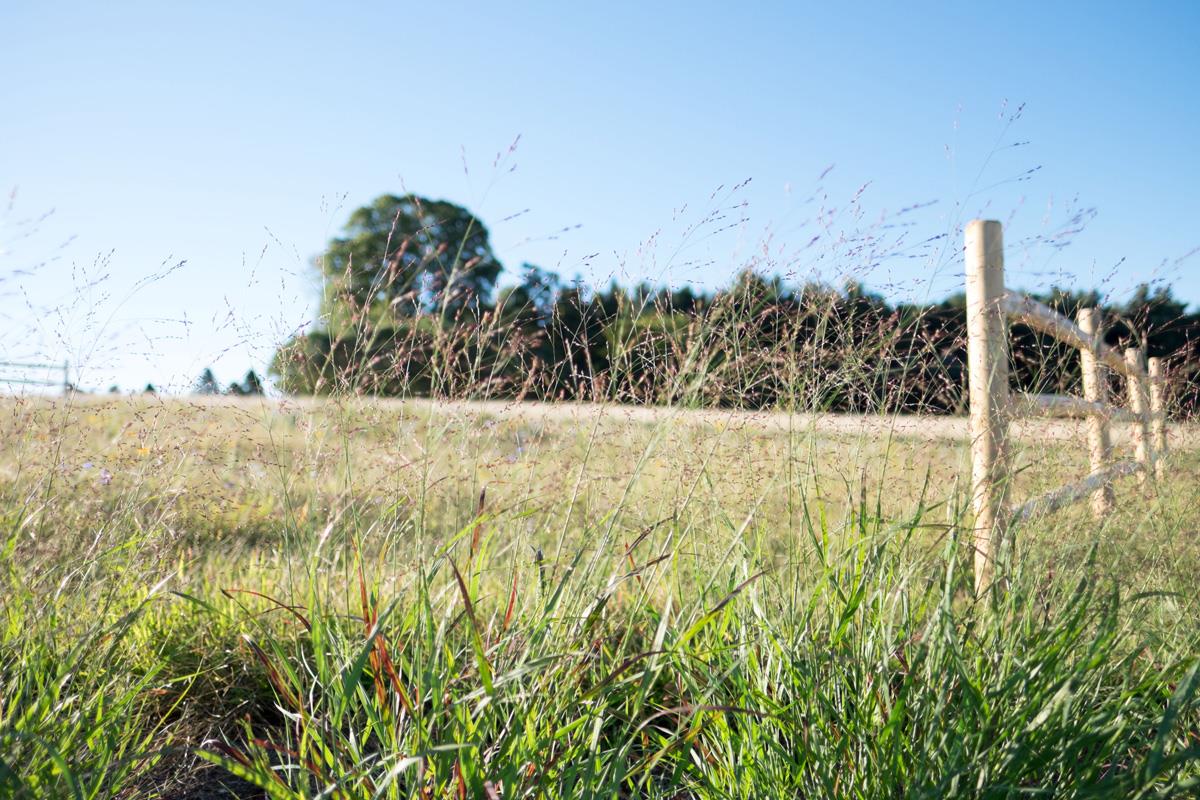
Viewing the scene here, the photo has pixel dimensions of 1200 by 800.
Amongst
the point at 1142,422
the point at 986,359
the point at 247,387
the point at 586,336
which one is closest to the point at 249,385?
the point at 247,387

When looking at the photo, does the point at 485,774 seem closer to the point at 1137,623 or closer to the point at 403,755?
the point at 403,755

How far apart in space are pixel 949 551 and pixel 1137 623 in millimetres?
759

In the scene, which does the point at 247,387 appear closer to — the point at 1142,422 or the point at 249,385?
the point at 249,385

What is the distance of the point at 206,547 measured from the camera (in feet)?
11.3

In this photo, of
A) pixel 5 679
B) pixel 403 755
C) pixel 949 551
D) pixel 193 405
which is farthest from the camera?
→ pixel 193 405

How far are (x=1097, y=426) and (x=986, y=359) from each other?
870mm

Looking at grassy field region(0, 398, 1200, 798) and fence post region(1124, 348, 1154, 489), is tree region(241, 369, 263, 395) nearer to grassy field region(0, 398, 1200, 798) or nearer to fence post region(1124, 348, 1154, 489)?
grassy field region(0, 398, 1200, 798)

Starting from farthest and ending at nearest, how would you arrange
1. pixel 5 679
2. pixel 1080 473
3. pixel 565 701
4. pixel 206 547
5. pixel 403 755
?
pixel 206 547, pixel 1080 473, pixel 5 679, pixel 565 701, pixel 403 755

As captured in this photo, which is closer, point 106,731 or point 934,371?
point 106,731

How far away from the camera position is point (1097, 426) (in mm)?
3199

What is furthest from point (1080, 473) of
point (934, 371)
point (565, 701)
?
point (565, 701)

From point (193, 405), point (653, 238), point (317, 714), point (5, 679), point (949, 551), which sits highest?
point (653, 238)

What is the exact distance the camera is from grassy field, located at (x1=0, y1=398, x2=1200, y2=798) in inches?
53.0

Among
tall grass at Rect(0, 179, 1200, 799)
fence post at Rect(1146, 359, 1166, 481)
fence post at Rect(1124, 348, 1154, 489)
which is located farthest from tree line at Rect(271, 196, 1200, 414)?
fence post at Rect(1146, 359, 1166, 481)
